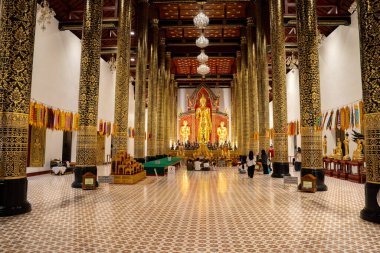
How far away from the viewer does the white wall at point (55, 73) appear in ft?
38.0

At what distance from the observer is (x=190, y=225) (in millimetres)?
3846

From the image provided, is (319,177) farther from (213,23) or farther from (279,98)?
(213,23)

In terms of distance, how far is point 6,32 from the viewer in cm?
457

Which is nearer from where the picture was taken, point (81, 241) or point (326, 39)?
point (81, 241)

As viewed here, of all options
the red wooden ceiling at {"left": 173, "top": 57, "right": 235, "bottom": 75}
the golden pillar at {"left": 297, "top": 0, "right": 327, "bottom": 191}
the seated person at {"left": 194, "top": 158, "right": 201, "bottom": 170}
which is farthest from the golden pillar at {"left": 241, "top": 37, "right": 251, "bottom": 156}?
the golden pillar at {"left": 297, "top": 0, "right": 327, "bottom": 191}

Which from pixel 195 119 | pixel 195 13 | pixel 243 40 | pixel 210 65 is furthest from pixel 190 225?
pixel 195 119

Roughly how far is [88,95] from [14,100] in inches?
123


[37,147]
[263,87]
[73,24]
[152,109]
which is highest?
[73,24]

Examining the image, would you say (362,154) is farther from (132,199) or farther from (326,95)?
(132,199)

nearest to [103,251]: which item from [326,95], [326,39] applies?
[326,95]

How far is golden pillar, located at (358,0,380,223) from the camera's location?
13.8ft

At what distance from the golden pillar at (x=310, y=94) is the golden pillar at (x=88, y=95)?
5612mm

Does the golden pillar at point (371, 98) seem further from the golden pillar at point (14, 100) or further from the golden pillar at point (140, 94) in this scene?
the golden pillar at point (140, 94)

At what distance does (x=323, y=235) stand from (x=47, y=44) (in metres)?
12.8
